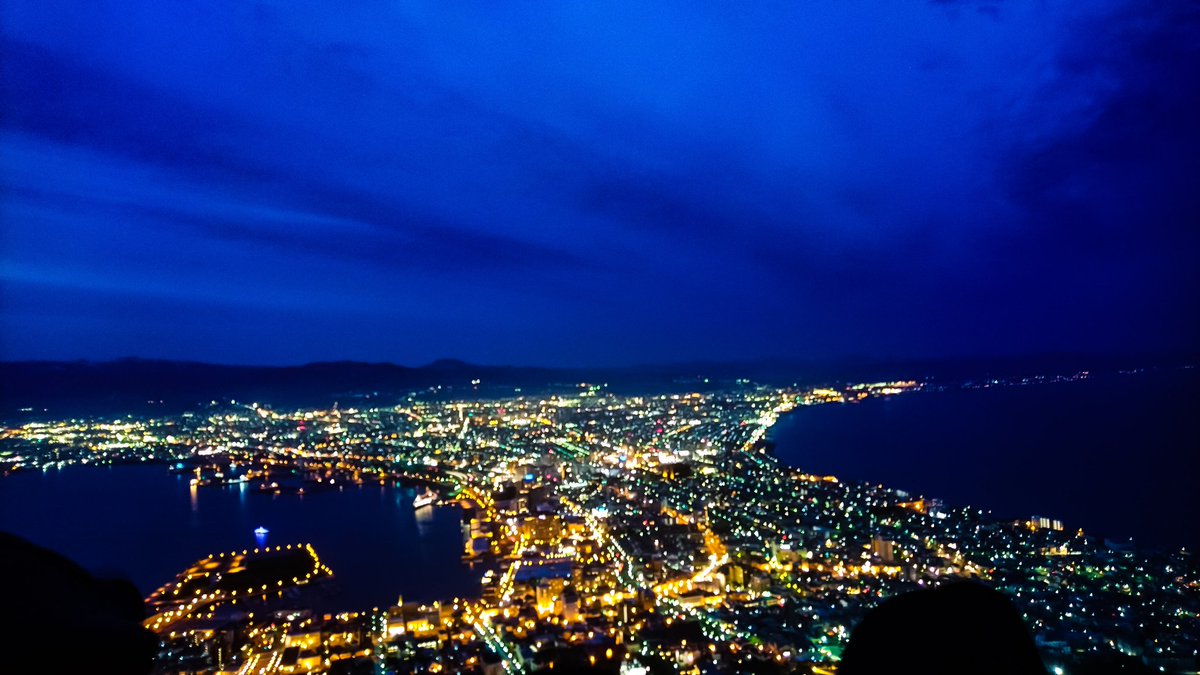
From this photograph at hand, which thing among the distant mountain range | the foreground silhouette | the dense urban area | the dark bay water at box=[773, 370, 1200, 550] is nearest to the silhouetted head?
the dense urban area

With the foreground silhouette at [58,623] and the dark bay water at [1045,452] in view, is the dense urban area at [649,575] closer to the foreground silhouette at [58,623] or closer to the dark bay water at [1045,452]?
the foreground silhouette at [58,623]

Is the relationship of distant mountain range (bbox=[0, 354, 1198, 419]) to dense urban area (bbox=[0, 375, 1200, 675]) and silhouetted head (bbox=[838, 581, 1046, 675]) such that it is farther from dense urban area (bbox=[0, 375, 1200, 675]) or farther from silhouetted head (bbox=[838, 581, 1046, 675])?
silhouetted head (bbox=[838, 581, 1046, 675])

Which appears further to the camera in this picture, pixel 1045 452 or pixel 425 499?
pixel 1045 452

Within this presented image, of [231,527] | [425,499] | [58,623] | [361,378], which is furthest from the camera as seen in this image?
[361,378]

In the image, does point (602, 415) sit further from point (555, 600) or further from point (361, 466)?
point (555, 600)

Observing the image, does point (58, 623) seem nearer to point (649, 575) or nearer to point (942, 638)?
point (942, 638)

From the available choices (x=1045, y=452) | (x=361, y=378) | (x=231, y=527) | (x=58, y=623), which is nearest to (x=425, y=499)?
(x=231, y=527)

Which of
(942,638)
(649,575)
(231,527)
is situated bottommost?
(231,527)
